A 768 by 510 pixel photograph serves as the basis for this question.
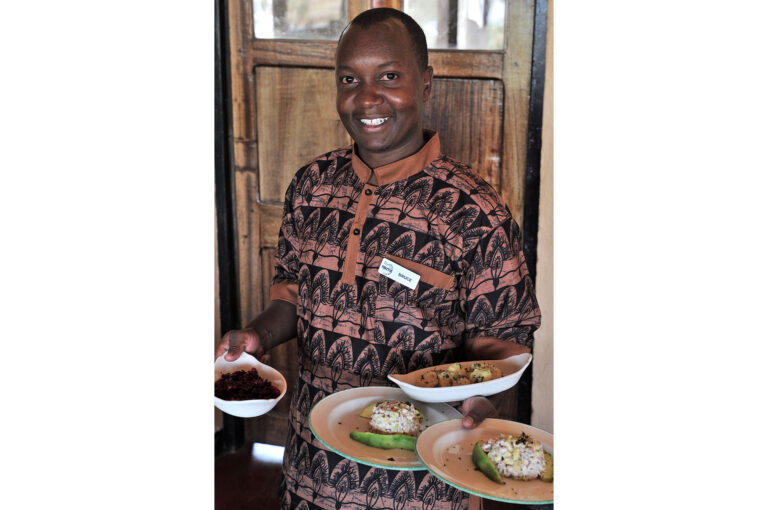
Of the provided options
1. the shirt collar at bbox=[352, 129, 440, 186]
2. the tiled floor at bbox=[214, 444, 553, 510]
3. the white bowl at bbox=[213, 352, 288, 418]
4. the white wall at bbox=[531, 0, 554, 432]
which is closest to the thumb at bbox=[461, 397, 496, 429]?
the white bowl at bbox=[213, 352, 288, 418]

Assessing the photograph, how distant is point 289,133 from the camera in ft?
8.31

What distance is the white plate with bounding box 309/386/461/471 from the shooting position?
1.06 m

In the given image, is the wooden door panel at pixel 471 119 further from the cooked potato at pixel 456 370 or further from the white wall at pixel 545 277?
the cooked potato at pixel 456 370

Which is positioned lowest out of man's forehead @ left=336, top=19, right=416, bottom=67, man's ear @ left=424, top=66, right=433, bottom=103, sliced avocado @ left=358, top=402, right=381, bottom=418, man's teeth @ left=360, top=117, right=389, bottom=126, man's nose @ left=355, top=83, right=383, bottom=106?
sliced avocado @ left=358, top=402, right=381, bottom=418

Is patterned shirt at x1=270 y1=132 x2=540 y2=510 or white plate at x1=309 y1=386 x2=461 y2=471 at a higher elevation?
patterned shirt at x1=270 y1=132 x2=540 y2=510

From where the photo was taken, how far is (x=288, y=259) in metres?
1.53

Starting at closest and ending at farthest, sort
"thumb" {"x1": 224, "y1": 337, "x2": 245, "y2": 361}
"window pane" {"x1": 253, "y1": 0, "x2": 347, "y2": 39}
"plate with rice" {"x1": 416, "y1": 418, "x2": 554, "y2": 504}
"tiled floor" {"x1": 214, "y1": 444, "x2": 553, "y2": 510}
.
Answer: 1. "plate with rice" {"x1": 416, "y1": 418, "x2": 554, "y2": 504}
2. "thumb" {"x1": 224, "y1": 337, "x2": 245, "y2": 361}
3. "window pane" {"x1": 253, "y1": 0, "x2": 347, "y2": 39}
4. "tiled floor" {"x1": 214, "y1": 444, "x2": 553, "y2": 510}

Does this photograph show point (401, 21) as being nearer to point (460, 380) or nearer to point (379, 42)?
point (379, 42)

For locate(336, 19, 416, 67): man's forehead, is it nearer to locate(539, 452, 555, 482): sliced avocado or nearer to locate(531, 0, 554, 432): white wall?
locate(539, 452, 555, 482): sliced avocado

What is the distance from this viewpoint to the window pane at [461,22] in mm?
2170

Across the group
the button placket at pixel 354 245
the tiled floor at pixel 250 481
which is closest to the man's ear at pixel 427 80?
the button placket at pixel 354 245

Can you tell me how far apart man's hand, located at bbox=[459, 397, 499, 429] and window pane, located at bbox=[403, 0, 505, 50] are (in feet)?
4.64
